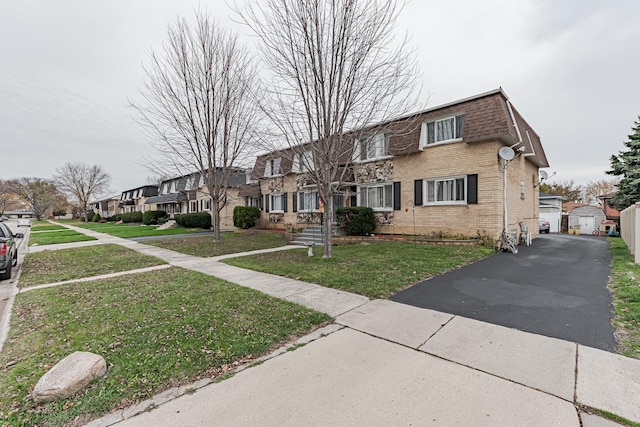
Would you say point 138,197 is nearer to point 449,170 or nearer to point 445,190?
point 445,190

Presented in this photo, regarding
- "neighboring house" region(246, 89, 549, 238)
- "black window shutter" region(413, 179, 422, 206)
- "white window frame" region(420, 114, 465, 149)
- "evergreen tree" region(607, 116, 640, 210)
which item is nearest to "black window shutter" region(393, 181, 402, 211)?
"neighboring house" region(246, 89, 549, 238)

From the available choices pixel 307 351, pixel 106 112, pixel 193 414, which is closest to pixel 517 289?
pixel 307 351

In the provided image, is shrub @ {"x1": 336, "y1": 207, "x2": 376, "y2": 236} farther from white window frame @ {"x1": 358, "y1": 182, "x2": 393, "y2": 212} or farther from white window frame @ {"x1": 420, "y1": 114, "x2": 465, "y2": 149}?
white window frame @ {"x1": 420, "y1": 114, "x2": 465, "y2": 149}

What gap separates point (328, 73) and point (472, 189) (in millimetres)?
7340

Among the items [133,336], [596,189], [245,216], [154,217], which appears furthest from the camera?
[596,189]

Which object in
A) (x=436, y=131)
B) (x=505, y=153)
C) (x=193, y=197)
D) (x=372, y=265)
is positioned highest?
(x=436, y=131)

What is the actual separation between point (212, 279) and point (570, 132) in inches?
915

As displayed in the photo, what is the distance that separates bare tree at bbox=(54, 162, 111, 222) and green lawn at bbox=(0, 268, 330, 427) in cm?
5879

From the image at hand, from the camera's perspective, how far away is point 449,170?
11.8 m

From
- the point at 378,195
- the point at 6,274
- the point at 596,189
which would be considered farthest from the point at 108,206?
the point at 596,189

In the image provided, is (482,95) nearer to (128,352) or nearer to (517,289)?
(517,289)

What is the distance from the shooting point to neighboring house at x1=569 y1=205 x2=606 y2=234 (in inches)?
890

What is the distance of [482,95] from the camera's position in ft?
35.5

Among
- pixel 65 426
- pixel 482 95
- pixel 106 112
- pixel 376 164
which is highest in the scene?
pixel 106 112
